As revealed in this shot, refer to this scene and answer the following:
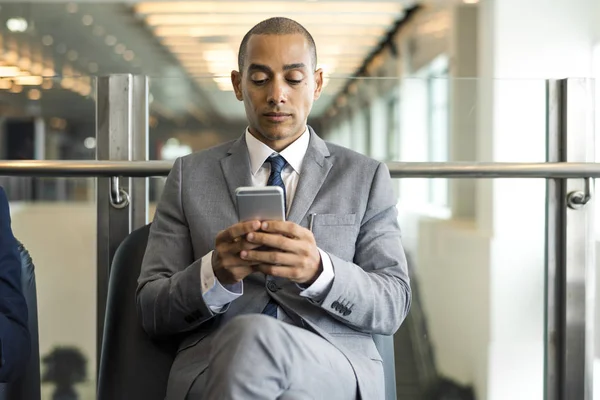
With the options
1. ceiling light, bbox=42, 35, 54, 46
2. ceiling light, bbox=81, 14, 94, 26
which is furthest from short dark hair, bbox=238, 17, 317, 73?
ceiling light, bbox=81, 14, 94, 26

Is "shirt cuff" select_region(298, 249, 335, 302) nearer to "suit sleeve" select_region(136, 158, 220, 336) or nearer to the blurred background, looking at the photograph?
"suit sleeve" select_region(136, 158, 220, 336)

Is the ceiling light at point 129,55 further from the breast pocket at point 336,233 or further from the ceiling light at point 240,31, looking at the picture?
the breast pocket at point 336,233

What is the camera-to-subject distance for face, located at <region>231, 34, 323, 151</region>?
2.02 metres

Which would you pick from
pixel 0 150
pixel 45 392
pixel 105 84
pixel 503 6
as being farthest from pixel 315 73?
pixel 503 6

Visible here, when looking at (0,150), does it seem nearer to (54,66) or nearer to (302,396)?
(302,396)

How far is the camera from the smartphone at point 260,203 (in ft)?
5.48

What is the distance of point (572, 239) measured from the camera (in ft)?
8.84

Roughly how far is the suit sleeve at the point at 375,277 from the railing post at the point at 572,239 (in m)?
0.88

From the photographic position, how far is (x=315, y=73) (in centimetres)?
214

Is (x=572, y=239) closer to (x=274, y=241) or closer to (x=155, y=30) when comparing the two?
(x=274, y=241)

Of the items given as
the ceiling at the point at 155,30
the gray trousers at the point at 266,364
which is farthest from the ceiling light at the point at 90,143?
the ceiling at the point at 155,30

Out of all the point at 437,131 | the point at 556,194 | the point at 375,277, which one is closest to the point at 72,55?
the point at 437,131

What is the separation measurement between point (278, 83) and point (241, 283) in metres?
0.52

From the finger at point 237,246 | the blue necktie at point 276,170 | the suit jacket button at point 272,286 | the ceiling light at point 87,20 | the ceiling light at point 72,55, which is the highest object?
the ceiling light at point 87,20
